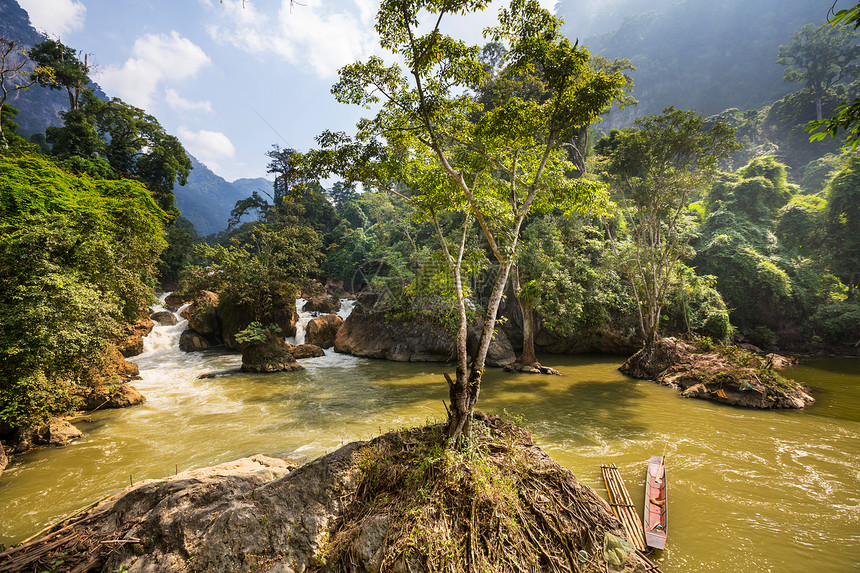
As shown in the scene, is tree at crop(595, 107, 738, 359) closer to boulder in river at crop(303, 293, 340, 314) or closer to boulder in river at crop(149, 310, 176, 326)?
boulder in river at crop(303, 293, 340, 314)

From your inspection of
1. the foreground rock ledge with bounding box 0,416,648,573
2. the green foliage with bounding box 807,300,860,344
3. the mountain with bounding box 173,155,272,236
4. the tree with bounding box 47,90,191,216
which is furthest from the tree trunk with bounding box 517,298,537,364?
the mountain with bounding box 173,155,272,236

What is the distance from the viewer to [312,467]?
4.28m

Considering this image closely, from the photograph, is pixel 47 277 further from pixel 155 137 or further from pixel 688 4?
pixel 688 4

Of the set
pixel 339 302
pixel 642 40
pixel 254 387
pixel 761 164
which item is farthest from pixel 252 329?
pixel 642 40

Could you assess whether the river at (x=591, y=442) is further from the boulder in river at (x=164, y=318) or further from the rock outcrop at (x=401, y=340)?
the boulder in river at (x=164, y=318)

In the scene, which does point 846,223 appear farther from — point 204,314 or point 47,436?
point 204,314

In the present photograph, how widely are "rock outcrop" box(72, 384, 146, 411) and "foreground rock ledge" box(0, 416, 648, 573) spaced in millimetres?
7461

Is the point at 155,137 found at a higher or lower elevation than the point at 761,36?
lower

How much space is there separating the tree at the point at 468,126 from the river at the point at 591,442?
3.12 m

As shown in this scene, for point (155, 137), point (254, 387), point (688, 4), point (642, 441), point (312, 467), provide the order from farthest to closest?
point (688, 4), point (155, 137), point (254, 387), point (642, 441), point (312, 467)

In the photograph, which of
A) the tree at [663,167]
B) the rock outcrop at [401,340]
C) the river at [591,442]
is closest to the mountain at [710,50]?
the tree at [663,167]

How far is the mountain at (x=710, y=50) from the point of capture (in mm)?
63281

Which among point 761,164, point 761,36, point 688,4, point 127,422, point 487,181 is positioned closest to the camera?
point 487,181

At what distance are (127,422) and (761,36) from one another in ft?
379
